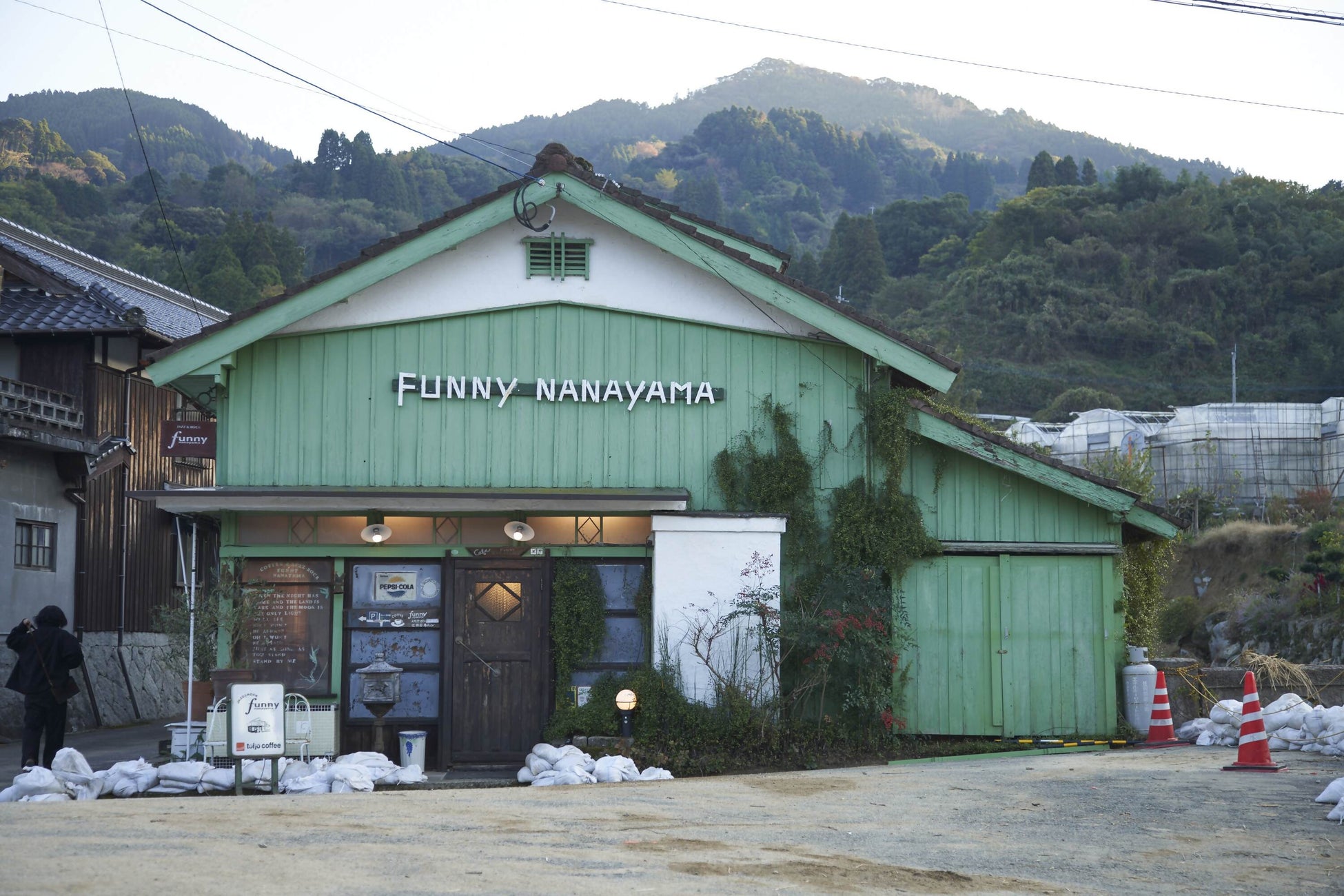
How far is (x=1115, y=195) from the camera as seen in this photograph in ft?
236

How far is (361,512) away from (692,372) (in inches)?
160

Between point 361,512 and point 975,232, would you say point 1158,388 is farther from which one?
point 361,512

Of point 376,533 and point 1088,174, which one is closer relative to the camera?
point 376,533

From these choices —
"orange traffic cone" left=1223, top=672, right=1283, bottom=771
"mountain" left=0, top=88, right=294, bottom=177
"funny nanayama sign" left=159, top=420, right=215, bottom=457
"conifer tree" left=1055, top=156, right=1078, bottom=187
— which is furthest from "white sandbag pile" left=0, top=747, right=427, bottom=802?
"mountain" left=0, top=88, right=294, bottom=177

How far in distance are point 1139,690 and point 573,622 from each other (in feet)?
21.5

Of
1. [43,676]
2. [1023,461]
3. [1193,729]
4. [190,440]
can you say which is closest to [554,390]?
[190,440]

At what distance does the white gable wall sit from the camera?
1466 cm

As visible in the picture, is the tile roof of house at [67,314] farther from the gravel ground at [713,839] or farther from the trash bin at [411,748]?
the gravel ground at [713,839]

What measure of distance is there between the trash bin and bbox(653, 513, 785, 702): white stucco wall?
2633mm

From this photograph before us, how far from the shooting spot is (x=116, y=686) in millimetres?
22984

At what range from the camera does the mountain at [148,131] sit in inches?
4151

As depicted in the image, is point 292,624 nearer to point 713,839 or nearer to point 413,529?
point 413,529

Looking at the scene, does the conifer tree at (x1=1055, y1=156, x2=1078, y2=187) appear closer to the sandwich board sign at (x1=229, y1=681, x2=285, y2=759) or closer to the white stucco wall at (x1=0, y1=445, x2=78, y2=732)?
the white stucco wall at (x1=0, y1=445, x2=78, y2=732)

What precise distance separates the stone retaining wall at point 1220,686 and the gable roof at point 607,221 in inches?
196
